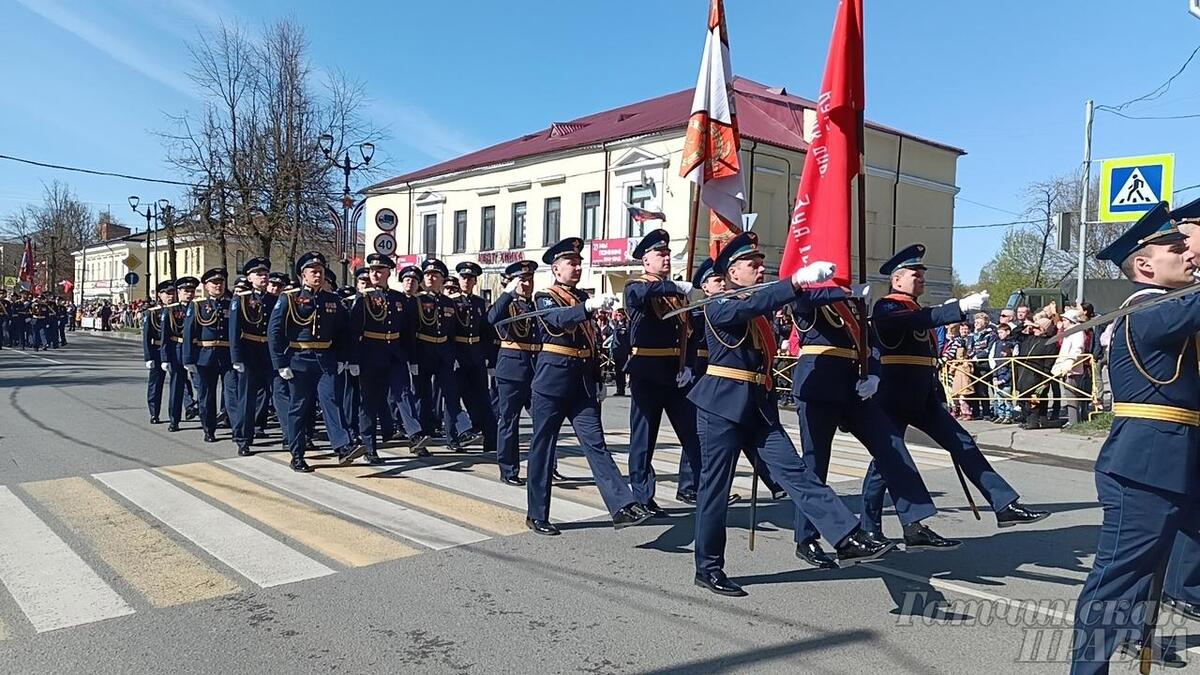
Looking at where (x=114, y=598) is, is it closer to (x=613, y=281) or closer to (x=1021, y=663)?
(x=1021, y=663)

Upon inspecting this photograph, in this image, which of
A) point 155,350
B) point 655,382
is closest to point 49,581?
point 655,382

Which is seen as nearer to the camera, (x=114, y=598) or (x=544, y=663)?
(x=544, y=663)

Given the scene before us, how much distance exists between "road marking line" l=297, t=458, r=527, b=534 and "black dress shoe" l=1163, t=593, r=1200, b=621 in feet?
12.5

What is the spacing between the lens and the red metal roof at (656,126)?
34.7 m

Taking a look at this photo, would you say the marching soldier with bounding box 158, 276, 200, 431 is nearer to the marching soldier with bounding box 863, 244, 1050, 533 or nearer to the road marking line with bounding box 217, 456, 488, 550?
the road marking line with bounding box 217, 456, 488, 550

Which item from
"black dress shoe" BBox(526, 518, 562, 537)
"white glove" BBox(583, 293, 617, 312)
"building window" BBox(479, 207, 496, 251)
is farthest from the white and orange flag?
"building window" BBox(479, 207, 496, 251)

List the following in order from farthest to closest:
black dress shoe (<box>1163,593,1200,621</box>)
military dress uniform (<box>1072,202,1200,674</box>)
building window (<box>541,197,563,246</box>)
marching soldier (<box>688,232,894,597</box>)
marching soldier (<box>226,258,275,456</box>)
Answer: building window (<box>541,197,563,246</box>), marching soldier (<box>226,258,275,456</box>), marching soldier (<box>688,232,894,597</box>), black dress shoe (<box>1163,593,1200,621</box>), military dress uniform (<box>1072,202,1200,674</box>)

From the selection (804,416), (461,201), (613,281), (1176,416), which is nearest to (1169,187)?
(804,416)

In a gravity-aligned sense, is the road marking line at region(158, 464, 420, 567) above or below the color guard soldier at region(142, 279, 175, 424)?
below

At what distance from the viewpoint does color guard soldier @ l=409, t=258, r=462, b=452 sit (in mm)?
9320

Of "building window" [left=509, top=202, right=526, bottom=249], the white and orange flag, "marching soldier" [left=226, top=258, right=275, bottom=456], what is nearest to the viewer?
the white and orange flag

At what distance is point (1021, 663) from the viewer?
387 centimetres

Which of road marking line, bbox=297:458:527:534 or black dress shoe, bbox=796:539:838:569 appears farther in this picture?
road marking line, bbox=297:458:527:534

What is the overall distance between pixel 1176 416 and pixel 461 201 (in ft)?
133
